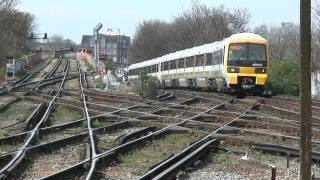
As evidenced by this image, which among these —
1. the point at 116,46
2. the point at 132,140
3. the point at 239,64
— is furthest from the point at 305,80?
the point at 116,46

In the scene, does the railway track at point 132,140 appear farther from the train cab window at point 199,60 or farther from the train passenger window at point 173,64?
the train passenger window at point 173,64

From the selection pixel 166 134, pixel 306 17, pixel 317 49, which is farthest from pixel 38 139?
pixel 317 49

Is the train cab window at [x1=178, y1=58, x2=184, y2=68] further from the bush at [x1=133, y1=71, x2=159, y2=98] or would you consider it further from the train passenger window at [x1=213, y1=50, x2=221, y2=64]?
the train passenger window at [x1=213, y1=50, x2=221, y2=64]

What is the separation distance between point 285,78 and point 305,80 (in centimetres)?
3237

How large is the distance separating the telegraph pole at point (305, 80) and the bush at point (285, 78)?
99.3ft

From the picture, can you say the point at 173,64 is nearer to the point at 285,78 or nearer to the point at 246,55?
the point at 285,78

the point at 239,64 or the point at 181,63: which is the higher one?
the point at 181,63

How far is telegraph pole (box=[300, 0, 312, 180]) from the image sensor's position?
624 cm

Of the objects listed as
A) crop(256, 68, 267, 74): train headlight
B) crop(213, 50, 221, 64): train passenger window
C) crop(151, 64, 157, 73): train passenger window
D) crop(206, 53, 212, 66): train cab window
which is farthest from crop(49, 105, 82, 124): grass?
crop(151, 64, 157, 73): train passenger window

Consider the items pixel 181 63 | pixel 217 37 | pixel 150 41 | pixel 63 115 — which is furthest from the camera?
pixel 150 41

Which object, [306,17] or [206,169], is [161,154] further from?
[306,17]

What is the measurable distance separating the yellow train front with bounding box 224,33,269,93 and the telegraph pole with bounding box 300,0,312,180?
2235 cm

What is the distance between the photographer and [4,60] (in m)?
67.2

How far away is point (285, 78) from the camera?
38.0 meters
